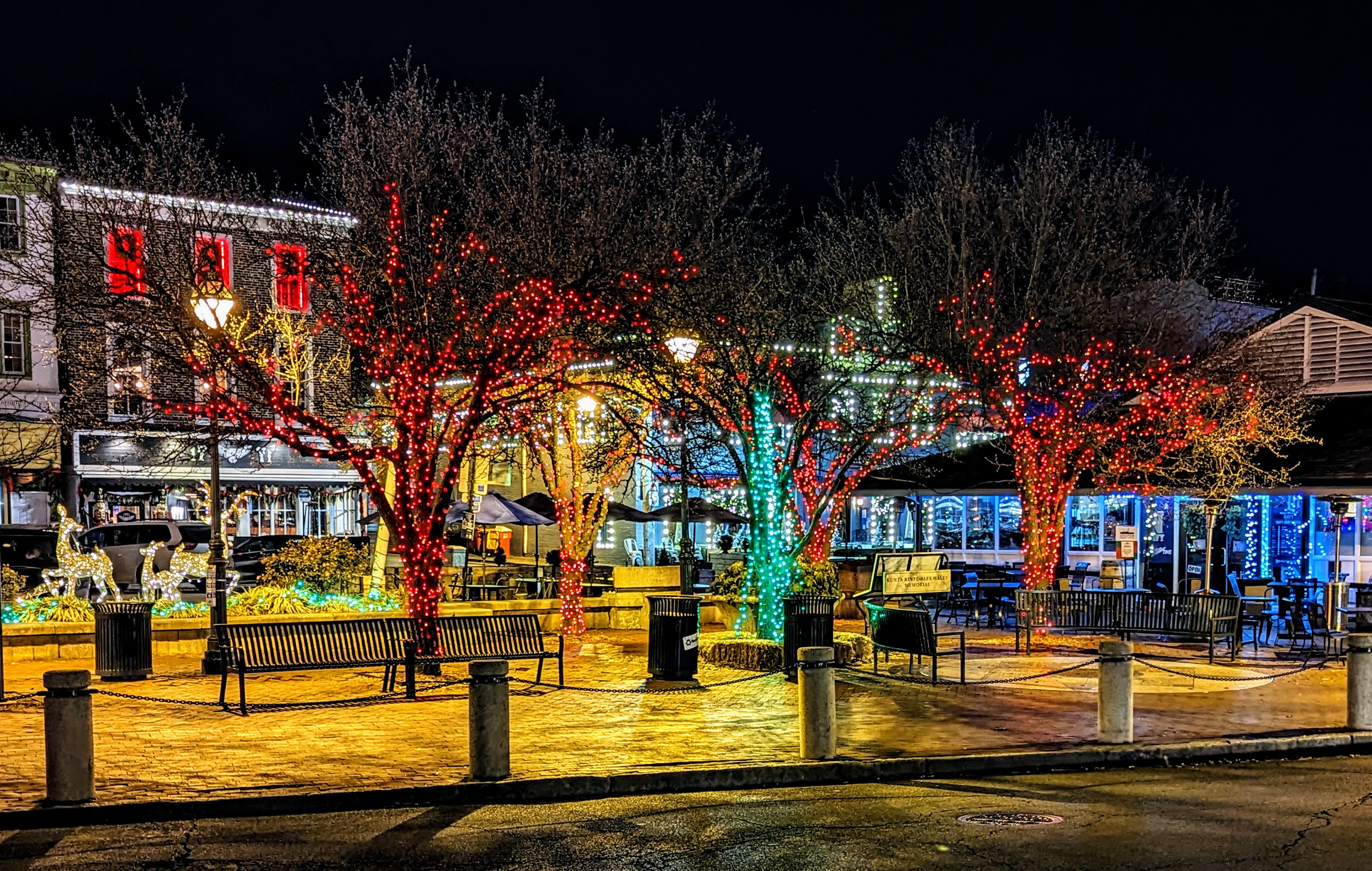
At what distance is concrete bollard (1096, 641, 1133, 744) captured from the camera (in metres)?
11.2

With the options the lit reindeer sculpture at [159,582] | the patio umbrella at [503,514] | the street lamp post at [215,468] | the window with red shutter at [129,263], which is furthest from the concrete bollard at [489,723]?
the patio umbrella at [503,514]

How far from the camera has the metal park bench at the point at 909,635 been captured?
14.8 meters

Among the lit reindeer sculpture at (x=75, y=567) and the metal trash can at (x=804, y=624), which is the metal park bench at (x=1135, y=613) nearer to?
the metal trash can at (x=804, y=624)

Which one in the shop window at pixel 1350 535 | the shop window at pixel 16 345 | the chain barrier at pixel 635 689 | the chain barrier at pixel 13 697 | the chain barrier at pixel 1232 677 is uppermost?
the shop window at pixel 16 345

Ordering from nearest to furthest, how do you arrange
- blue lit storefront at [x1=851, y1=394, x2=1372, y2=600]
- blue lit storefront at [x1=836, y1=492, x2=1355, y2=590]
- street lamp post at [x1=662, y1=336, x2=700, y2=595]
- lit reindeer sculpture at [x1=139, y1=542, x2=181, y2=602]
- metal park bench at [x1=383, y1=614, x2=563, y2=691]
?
metal park bench at [x1=383, y1=614, x2=563, y2=691] < street lamp post at [x1=662, y1=336, x2=700, y2=595] < lit reindeer sculpture at [x1=139, y1=542, x2=181, y2=602] < blue lit storefront at [x1=851, y1=394, x2=1372, y2=600] < blue lit storefront at [x1=836, y1=492, x2=1355, y2=590]

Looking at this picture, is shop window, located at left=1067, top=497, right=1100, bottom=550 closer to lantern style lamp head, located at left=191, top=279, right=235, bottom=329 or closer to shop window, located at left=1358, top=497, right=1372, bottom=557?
shop window, located at left=1358, top=497, right=1372, bottom=557

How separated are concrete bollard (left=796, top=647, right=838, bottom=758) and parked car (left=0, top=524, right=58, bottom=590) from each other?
20.1m

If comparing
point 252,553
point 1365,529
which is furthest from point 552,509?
point 1365,529

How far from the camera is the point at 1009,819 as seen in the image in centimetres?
880

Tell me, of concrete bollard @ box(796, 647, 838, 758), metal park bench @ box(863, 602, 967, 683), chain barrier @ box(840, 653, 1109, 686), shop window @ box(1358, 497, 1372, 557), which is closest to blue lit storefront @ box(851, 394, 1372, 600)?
shop window @ box(1358, 497, 1372, 557)

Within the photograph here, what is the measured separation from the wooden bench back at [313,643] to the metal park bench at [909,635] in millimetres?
5615

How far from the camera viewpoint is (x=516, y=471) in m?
41.8

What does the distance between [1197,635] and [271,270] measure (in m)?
24.2

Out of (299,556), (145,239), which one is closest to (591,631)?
(299,556)
